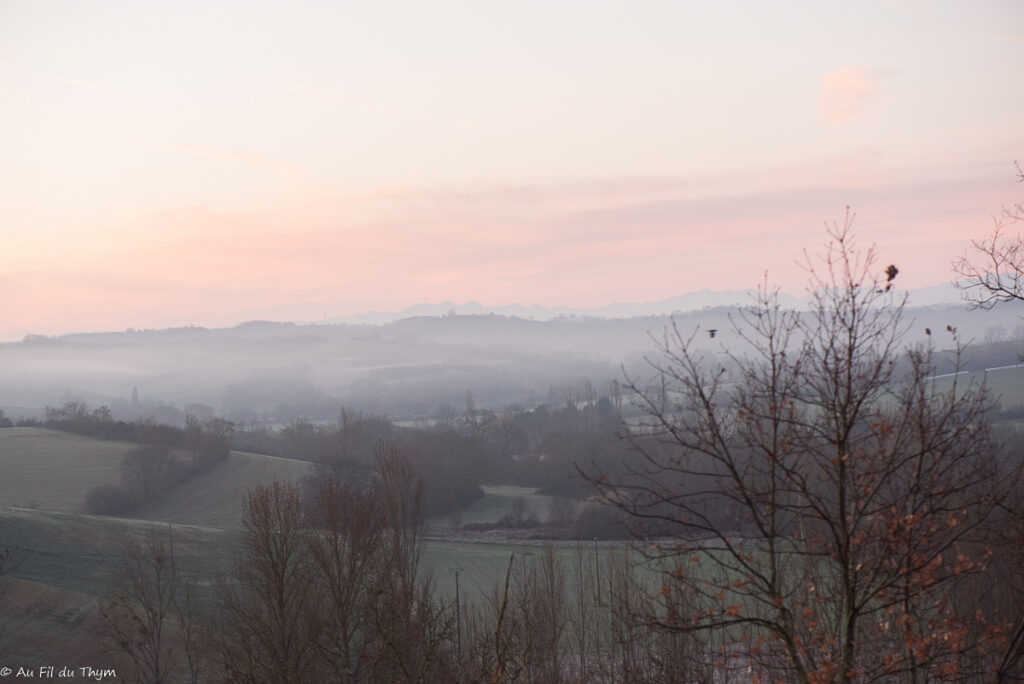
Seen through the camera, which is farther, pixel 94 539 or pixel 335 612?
pixel 94 539

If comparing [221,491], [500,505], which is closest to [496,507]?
[500,505]

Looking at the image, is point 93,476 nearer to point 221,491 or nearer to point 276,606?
point 221,491

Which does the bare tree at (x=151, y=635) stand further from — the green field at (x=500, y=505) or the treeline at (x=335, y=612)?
the green field at (x=500, y=505)

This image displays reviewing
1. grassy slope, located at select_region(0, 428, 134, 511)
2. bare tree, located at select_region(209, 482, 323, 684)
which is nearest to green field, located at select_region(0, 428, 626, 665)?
grassy slope, located at select_region(0, 428, 134, 511)

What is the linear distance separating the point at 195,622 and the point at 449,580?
13913 mm

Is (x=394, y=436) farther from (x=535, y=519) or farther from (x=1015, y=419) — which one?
(x=1015, y=419)

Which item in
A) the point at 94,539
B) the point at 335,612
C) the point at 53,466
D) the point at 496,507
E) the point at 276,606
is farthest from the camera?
the point at 53,466

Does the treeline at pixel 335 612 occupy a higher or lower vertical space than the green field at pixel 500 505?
higher

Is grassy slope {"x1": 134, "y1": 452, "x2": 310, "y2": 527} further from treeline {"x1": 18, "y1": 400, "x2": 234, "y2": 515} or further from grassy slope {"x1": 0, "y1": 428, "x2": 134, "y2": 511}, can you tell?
grassy slope {"x1": 0, "y1": 428, "x2": 134, "y2": 511}

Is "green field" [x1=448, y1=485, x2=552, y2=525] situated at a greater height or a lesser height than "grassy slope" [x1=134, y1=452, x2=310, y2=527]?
lesser

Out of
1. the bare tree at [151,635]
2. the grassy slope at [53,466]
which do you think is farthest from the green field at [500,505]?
the bare tree at [151,635]

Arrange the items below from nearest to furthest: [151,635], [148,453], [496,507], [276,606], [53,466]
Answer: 1. [276,606]
2. [151,635]
3. [496,507]
4. [53,466]
5. [148,453]

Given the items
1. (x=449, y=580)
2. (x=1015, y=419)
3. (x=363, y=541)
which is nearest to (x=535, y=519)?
(x=449, y=580)

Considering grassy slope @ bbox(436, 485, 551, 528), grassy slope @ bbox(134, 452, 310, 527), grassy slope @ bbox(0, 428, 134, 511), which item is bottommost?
grassy slope @ bbox(436, 485, 551, 528)
